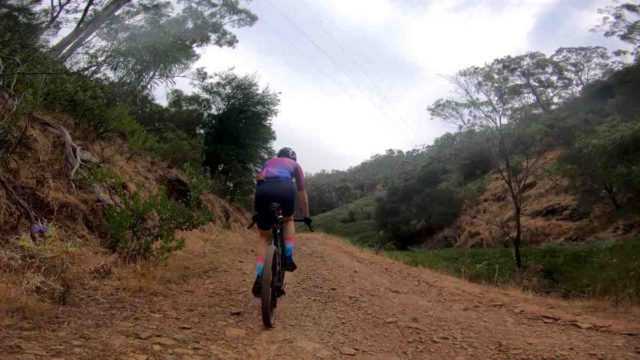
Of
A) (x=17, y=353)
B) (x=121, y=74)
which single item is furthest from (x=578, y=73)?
(x=17, y=353)

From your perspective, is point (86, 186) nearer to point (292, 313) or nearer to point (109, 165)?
point (109, 165)

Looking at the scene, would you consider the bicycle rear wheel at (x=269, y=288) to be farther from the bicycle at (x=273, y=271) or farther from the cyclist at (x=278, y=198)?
the cyclist at (x=278, y=198)

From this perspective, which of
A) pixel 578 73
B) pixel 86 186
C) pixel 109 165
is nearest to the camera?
pixel 86 186

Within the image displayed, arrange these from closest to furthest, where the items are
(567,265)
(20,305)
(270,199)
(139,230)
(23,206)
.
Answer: (20,305) → (270,199) → (23,206) → (139,230) → (567,265)

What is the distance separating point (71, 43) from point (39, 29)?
280cm

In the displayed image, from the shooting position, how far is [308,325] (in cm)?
470

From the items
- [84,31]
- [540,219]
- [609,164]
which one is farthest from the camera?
[540,219]

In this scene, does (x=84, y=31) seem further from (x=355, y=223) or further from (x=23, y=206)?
(x=355, y=223)

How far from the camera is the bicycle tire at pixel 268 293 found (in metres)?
4.27

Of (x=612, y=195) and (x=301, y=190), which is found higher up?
(x=612, y=195)

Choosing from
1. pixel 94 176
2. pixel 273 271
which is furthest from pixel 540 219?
pixel 273 271

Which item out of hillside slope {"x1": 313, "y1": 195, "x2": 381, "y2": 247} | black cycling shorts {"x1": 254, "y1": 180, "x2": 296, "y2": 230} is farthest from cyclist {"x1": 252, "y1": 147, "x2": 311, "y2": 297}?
hillside slope {"x1": 313, "y1": 195, "x2": 381, "y2": 247}

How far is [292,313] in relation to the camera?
5125 mm

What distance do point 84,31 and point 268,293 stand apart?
15.0 metres
